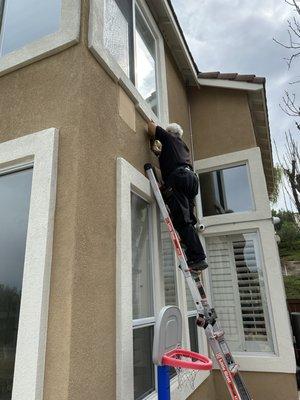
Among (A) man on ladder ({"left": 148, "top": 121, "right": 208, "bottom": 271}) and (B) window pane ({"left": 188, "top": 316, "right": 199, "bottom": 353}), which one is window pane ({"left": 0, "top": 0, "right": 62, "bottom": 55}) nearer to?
(A) man on ladder ({"left": 148, "top": 121, "right": 208, "bottom": 271})

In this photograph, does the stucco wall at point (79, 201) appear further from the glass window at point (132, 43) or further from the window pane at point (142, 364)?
the glass window at point (132, 43)

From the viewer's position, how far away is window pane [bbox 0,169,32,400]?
2.13m

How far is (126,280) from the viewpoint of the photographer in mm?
2623

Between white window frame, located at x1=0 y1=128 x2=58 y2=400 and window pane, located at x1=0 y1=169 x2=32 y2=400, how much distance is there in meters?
0.14

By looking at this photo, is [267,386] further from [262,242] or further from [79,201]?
[79,201]

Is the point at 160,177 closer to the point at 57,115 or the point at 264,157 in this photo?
the point at 57,115

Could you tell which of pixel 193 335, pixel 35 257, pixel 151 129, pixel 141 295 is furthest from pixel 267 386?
pixel 35 257

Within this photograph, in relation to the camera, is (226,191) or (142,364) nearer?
(142,364)

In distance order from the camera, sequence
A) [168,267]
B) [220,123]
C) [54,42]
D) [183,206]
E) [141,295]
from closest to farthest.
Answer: [54,42] → [141,295] → [183,206] → [168,267] → [220,123]

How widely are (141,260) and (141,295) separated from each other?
0.37m

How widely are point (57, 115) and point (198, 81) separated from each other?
15.1 ft

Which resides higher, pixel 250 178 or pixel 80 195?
pixel 250 178

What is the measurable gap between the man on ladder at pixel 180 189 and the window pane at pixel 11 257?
170 centimetres

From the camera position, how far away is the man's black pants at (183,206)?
350 centimetres
